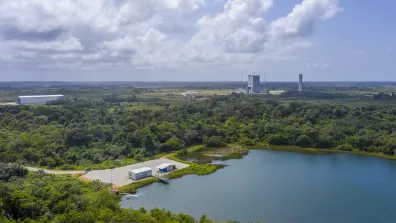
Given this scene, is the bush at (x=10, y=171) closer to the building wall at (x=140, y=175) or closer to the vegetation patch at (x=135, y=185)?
the vegetation patch at (x=135, y=185)

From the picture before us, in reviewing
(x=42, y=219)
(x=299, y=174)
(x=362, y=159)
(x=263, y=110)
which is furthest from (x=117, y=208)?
(x=263, y=110)

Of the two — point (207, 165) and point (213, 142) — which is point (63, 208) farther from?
point (213, 142)

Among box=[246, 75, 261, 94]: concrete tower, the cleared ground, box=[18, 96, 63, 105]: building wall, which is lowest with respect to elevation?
the cleared ground

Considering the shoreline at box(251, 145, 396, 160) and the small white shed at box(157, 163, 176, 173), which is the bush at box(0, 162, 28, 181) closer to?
the small white shed at box(157, 163, 176, 173)

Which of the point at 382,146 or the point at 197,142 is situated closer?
the point at 382,146

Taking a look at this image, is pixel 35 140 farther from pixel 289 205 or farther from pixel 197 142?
pixel 289 205

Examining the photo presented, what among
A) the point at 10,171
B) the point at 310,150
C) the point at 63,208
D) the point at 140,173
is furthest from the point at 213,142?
the point at 63,208

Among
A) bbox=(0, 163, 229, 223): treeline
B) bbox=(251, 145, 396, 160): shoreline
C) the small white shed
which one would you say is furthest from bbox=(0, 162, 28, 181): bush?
bbox=(251, 145, 396, 160): shoreline
